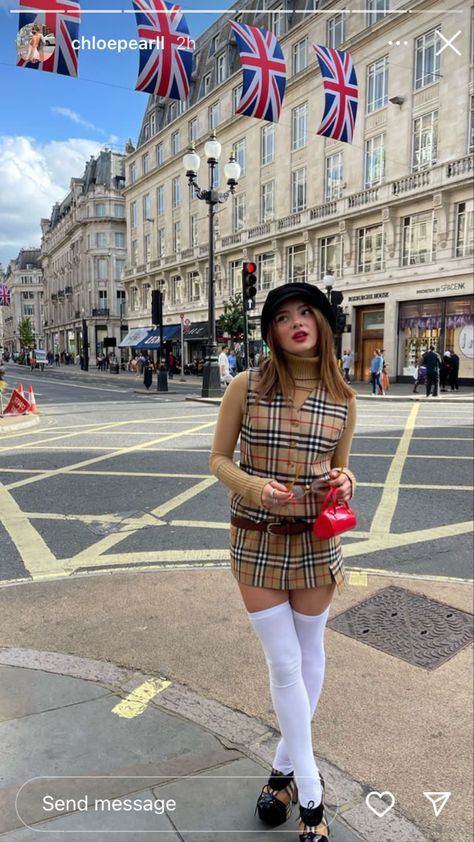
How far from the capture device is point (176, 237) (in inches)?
1890

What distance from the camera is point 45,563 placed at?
185 inches

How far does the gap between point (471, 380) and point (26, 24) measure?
23.8 meters

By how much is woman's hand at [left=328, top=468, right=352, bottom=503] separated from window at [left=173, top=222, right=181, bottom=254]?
48.0m

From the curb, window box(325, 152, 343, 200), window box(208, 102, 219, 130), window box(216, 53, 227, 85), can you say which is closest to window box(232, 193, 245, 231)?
window box(208, 102, 219, 130)

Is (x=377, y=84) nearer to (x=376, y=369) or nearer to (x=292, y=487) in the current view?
(x=376, y=369)

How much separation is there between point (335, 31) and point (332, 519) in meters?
35.8

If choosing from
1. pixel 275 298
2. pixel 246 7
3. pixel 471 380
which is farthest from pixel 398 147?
pixel 275 298

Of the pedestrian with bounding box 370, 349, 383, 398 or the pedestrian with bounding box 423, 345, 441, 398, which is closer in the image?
the pedestrian with bounding box 423, 345, 441, 398

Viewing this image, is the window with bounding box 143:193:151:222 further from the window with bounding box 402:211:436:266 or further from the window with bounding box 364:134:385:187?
the window with bounding box 402:211:436:266

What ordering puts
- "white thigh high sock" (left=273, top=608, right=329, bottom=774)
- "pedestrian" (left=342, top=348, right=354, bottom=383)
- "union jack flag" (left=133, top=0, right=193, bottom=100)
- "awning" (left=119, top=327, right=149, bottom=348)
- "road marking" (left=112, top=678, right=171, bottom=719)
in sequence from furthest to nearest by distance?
"awning" (left=119, top=327, right=149, bottom=348) < "pedestrian" (left=342, top=348, right=354, bottom=383) < "union jack flag" (left=133, top=0, right=193, bottom=100) < "road marking" (left=112, top=678, right=171, bottom=719) < "white thigh high sock" (left=273, top=608, right=329, bottom=774)

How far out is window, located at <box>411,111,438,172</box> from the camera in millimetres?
26672

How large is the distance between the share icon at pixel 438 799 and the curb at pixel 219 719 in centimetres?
17

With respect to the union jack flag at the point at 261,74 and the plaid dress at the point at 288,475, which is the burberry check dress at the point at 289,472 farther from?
the union jack flag at the point at 261,74

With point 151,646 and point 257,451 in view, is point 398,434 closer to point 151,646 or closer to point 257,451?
point 151,646
